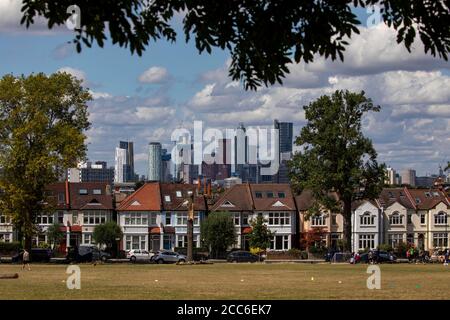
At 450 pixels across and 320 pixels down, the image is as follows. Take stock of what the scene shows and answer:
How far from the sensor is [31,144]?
257 feet

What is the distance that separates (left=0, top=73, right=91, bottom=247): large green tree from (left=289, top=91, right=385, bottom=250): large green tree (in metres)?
22.4

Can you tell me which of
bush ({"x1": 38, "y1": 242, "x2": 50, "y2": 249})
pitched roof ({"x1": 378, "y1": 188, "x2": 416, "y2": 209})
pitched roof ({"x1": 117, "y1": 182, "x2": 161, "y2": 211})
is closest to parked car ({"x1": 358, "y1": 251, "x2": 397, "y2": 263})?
pitched roof ({"x1": 378, "y1": 188, "x2": 416, "y2": 209})

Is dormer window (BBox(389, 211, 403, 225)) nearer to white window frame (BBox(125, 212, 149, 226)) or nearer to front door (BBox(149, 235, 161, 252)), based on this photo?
front door (BBox(149, 235, 161, 252))

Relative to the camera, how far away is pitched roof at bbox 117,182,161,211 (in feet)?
397

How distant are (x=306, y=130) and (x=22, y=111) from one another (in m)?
28.1

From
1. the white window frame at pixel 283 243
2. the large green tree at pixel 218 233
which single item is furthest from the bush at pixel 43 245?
the white window frame at pixel 283 243

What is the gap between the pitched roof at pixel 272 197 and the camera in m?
123

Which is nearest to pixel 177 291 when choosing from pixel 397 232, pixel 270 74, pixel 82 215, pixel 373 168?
pixel 270 74

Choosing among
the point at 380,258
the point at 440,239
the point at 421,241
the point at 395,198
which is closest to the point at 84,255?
the point at 380,258

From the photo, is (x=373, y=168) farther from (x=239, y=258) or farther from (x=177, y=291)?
(x=177, y=291)

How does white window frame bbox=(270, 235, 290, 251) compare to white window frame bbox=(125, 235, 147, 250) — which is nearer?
white window frame bbox=(125, 235, 147, 250)

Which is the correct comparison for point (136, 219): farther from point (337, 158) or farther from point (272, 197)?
point (337, 158)

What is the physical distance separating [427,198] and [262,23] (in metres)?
121
